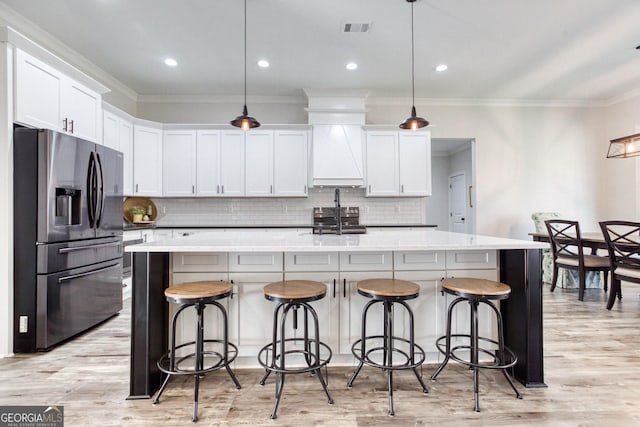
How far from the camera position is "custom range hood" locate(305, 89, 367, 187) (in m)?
4.55

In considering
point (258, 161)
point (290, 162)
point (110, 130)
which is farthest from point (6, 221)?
point (290, 162)

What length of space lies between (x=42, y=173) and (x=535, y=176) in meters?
6.57

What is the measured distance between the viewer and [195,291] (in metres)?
1.75

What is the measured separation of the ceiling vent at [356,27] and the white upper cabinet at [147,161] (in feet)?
10.4

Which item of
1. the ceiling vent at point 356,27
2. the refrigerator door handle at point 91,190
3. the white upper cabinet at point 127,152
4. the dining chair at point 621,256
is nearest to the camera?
the refrigerator door handle at point 91,190

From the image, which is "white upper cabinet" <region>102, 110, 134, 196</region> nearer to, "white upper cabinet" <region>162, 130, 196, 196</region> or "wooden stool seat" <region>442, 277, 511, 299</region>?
"white upper cabinet" <region>162, 130, 196, 196</region>

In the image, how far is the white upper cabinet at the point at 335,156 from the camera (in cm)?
455

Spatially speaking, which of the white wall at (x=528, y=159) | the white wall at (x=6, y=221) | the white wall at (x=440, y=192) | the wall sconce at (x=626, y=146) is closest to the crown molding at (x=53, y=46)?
the white wall at (x=6, y=221)

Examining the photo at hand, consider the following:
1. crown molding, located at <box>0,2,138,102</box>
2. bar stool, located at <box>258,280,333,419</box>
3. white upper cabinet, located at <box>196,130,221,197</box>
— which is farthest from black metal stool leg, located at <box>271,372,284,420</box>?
crown molding, located at <box>0,2,138,102</box>

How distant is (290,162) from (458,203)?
4725mm

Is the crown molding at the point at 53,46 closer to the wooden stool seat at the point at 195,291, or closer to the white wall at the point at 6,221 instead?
the white wall at the point at 6,221

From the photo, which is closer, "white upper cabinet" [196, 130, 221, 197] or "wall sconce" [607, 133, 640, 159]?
"wall sconce" [607, 133, 640, 159]

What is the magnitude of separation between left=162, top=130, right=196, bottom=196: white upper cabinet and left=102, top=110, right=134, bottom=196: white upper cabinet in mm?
477

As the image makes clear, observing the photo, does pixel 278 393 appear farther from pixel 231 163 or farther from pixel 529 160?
Answer: pixel 529 160
